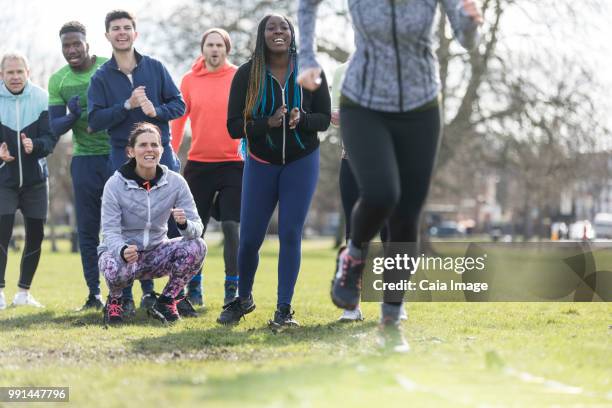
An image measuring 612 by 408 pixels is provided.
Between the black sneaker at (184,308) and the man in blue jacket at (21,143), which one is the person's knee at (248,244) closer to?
the black sneaker at (184,308)

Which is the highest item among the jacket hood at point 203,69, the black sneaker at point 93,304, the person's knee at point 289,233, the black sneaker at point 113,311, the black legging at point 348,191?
the jacket hood at point 203,69

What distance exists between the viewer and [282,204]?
6188 mm

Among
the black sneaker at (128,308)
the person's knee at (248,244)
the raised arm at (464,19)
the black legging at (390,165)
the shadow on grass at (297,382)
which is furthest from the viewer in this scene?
the black sneaker at (128,308)

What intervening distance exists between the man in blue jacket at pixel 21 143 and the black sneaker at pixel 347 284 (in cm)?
415

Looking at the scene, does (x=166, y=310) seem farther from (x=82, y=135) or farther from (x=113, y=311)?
(x=82, y=135)

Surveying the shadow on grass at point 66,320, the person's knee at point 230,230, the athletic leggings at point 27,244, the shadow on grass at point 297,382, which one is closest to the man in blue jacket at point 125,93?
the shadow on grass at point 66,320

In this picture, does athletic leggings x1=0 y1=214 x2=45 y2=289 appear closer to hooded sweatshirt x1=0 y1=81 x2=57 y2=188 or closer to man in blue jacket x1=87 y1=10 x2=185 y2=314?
hooded sweatshirt x1=0 y1=81 x2=57 y2=188

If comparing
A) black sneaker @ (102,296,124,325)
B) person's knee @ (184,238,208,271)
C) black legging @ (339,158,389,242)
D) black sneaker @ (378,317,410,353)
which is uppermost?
black legging @ (339,158,389,242)

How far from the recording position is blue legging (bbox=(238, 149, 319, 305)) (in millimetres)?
Answer: 6168

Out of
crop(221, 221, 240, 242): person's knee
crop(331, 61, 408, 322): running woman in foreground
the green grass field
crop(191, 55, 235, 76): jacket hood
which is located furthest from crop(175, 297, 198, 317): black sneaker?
crop(191, 55, 235, 76): jacket hood

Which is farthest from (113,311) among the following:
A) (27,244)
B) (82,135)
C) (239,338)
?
(27,244)

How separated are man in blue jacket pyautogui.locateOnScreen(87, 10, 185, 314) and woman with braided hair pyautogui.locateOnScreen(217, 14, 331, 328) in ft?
3.68

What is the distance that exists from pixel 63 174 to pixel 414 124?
3602 cm

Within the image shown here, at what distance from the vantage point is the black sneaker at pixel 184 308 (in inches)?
276
